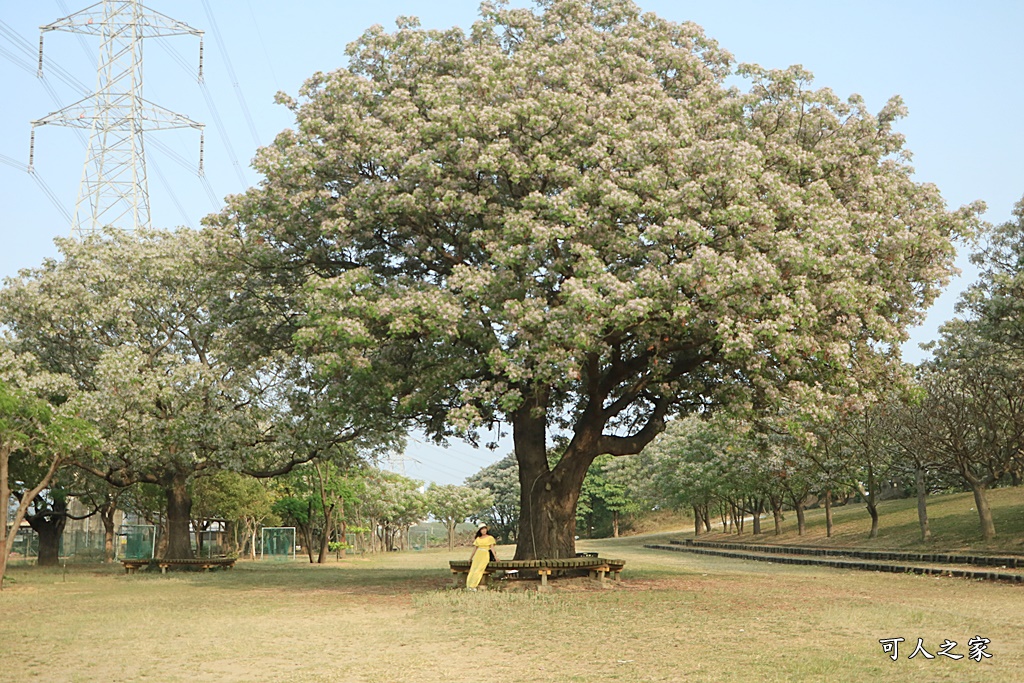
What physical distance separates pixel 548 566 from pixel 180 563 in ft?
56.9

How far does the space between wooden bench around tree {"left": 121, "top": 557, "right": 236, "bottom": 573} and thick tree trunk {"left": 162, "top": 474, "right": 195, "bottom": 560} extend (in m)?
0.47

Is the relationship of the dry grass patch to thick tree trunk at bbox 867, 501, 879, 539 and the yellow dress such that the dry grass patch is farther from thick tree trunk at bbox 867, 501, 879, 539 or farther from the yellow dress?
thick tree trunk at bbox 867, 501, 879, 539

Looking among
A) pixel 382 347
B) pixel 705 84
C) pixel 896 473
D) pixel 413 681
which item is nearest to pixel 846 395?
pixel 705 84

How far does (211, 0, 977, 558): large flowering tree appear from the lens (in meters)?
18.6

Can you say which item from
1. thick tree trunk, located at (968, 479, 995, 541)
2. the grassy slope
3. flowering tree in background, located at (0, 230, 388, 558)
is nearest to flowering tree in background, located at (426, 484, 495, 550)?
the grassy slope

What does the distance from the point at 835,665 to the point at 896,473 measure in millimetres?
35286

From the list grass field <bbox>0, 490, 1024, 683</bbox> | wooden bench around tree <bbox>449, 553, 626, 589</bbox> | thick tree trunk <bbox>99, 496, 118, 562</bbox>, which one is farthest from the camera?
thick tree trunk <bbox>99, 496, 118, 562</bbox>

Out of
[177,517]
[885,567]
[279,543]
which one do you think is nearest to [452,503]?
[279,543]

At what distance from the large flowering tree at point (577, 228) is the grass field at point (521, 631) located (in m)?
4.14

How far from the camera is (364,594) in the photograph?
21641 millimetres

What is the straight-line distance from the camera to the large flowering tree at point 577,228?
18641 millimetres

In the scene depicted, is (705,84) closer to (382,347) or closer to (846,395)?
(846,395)

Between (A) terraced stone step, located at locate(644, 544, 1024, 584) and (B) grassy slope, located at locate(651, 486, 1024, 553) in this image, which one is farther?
(B) grassy slope, located at locate(651, 486, 1024, 553)

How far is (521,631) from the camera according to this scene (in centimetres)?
1420
